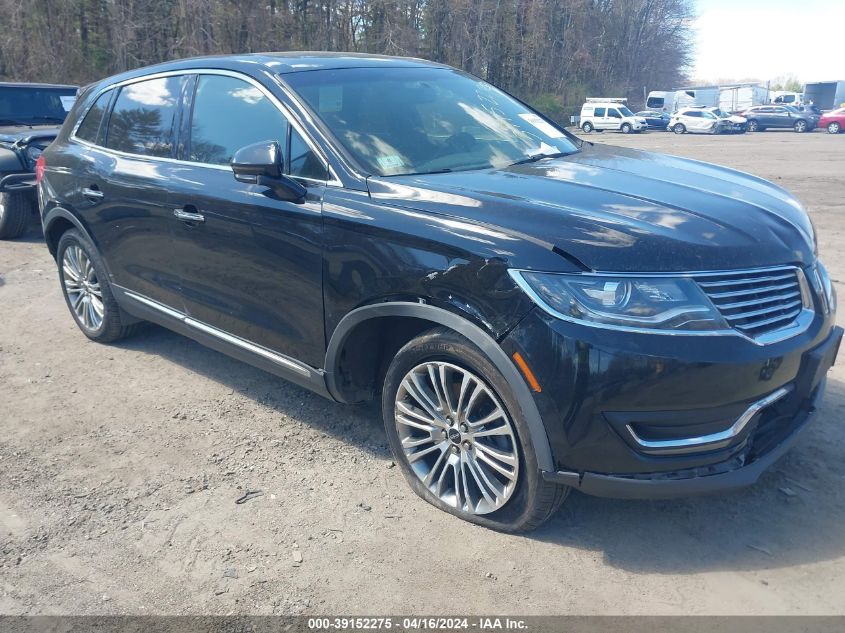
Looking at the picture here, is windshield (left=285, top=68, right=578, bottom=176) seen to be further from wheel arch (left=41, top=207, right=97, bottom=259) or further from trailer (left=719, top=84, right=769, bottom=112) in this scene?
trailer (left=719, top=84, right=769, bottom=112)

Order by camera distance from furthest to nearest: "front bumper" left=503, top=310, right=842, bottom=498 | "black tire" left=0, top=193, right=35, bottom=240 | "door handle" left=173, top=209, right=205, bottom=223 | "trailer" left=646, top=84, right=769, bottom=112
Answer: "trailer" left=646, top=84, right=769, bottom=112 → "black tire" left=0, top=193, right=35, bottom=240 → "door handle" left=173, top=209, right=205, bottom=223 → "front bumper" left=503, top=310, right=842, bottom=498

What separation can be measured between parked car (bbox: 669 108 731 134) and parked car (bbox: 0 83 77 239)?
38.0 meters

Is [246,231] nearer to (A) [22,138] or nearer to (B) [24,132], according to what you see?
(A) [22,138]

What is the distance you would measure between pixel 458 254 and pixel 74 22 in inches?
1546

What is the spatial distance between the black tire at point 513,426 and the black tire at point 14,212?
7395 millimetres

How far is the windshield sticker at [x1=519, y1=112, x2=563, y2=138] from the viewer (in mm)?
4309

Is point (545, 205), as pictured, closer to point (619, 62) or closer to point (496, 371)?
point (496, 371)

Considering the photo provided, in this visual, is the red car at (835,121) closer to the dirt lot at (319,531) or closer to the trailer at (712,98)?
the trailer at (712,98)

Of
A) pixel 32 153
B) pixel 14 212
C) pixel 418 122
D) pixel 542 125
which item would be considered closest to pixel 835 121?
pixel 32 153

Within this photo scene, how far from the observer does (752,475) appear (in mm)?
2691

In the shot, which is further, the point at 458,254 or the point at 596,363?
the point at 458,254

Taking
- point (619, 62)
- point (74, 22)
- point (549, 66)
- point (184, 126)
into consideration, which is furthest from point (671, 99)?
point (184, 126)

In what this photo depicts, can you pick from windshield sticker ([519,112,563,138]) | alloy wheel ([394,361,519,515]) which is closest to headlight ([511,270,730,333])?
alloy wheel ([394,361,519,515])

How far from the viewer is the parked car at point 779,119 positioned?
40219 millimetres
